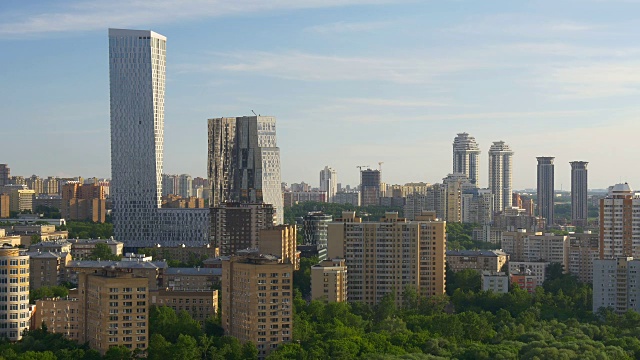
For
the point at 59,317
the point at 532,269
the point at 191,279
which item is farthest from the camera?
the point at 532,269

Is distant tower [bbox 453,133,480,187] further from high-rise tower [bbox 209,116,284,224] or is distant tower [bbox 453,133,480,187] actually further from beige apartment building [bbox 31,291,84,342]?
beige apartment building [bbox 31,291,84,342]

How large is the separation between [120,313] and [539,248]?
43.1 m

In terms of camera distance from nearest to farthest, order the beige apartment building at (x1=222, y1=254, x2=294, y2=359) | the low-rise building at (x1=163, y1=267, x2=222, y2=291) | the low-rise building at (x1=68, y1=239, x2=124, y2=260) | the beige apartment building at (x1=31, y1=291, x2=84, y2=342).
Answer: the beige apartment building at (x1=222, y1=254, x2=294, y2=359)
the beige apartment building at (x1=31, y1=291, x2=84, y2=342)
the low-rise building at (x1=163, y1=267, x2=222, y2=291)
the low-rise building at (x1=68, y1=239, x2=124, y2=260)

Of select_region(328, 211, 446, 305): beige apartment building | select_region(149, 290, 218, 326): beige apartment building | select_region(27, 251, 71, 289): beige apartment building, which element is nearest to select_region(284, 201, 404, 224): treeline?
select_region(27, 251, 71, 289): beige apartment building

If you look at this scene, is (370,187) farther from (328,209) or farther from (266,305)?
(266,305)

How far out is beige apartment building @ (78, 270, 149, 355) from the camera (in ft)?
136

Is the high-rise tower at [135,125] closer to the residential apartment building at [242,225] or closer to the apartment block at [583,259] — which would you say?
the residential apartment building at [242,225]

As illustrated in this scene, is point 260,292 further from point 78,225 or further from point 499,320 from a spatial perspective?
point 78,225

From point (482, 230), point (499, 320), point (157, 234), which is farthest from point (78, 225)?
point (499, 320)

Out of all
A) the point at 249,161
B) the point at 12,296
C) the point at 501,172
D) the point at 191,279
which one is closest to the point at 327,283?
the point at 191,279

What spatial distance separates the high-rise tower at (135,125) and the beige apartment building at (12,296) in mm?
46011

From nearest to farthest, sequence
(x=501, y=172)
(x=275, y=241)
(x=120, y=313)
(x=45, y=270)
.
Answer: (x=120, y=313), (x=45, y=270), (x=275, y=241), (x=501, y=172)

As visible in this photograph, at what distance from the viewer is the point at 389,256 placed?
59844 millimetres

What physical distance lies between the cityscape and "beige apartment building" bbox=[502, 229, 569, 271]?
0.47ft
